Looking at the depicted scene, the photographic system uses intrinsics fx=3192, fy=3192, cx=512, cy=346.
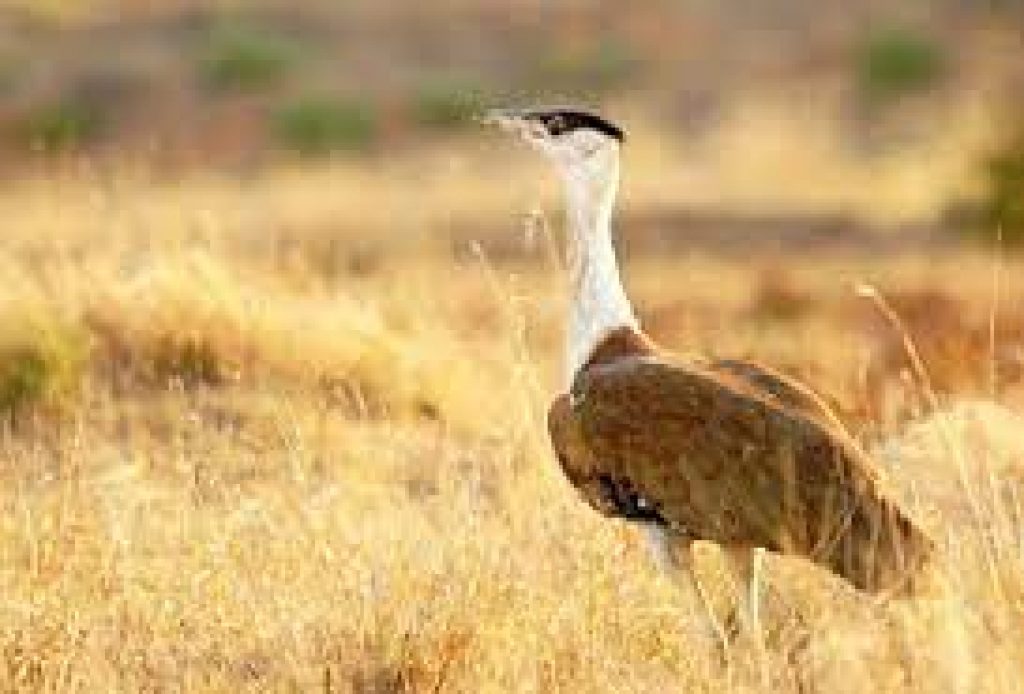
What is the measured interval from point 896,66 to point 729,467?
29578 millimetres

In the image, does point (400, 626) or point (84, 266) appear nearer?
point (400, 626)

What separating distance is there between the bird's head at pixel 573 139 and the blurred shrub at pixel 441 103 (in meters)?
23.6

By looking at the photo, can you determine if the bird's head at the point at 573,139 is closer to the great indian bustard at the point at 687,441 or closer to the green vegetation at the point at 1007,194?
the great indian bustard at the point at 687,441

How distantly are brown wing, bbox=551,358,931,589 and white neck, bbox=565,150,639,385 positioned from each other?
121 millimetres

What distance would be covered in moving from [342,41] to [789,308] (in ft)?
73.3

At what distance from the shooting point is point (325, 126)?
32.2 meters

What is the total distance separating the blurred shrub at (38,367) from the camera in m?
10.2

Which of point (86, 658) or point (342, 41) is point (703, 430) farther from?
point (342, 41)

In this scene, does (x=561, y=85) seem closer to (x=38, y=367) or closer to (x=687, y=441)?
(x=38, y=367)

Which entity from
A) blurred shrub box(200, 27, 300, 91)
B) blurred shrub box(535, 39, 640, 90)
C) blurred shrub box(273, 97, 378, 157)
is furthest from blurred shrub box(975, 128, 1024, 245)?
blurred shrub box(535, 39, 640, 90)

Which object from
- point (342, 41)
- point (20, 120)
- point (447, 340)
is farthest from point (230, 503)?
point (342, 41)

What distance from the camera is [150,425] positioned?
398 inches

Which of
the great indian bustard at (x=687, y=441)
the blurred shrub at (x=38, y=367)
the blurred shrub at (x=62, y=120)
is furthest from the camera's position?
the blurred shrub at (x=62, y=120)

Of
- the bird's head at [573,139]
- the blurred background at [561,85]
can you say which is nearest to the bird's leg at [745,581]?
the bird's head at [573,139]
